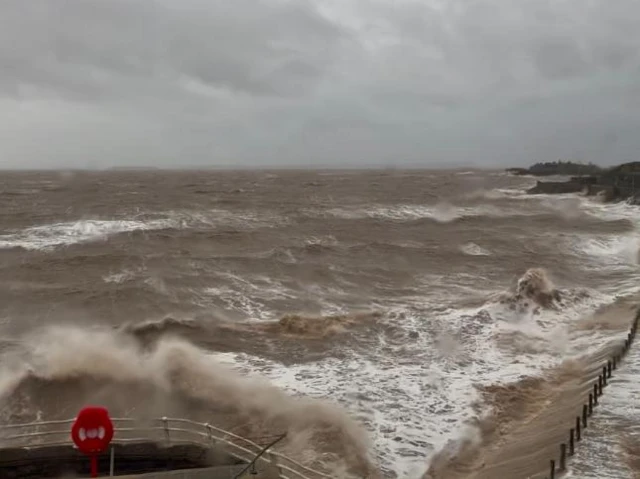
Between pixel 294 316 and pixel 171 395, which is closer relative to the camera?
pixel 171 395

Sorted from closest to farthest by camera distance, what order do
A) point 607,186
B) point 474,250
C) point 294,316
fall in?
1. point 294,316
2. point 474,250
3. point 607,186

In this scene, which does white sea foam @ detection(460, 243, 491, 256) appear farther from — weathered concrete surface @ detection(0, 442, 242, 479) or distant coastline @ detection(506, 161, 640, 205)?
Answer: distant coastline @ detection(506, 161, 640, 205)

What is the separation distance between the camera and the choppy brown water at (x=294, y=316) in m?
14.4

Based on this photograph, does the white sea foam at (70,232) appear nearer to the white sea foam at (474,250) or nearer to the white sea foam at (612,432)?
the white sea foam at (474,250)

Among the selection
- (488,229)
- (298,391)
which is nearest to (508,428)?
(298,391)

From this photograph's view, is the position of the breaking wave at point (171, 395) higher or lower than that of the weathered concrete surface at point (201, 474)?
lower

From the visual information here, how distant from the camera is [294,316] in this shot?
21.9 m

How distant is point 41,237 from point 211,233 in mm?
12513

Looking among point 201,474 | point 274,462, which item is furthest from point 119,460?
point 274,462

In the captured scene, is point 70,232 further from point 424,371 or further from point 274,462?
point 274,462

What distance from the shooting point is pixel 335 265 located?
3353cm

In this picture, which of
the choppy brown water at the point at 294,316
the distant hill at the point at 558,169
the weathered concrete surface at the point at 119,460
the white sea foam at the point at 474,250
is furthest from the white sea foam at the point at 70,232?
the distant hill at the point at 558,169

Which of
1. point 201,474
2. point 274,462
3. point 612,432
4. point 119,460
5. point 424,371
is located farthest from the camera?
point 424,371

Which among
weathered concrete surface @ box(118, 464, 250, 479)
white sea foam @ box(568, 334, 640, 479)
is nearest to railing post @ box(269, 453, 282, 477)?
weathered concrete surface @ box(118, 464, 250, 479)
